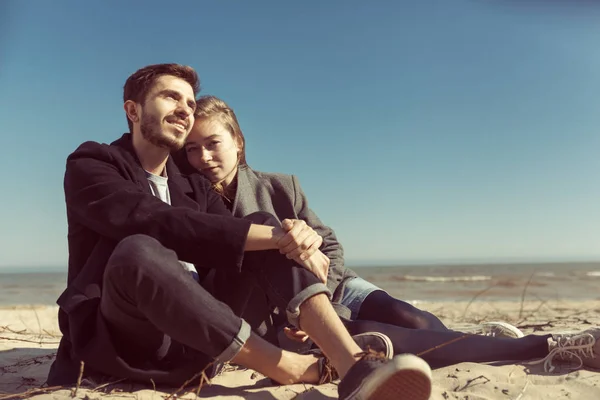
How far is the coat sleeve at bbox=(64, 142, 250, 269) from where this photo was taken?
2033 mm

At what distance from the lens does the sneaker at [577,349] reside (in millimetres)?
2359

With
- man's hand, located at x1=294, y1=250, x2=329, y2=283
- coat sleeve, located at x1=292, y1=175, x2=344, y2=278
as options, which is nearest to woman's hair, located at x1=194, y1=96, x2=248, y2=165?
coat sleeve, located at x1=292, y1=175, x2=344, y2=278

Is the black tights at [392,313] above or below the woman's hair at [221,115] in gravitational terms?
below

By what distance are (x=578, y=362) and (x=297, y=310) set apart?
1.46 metres

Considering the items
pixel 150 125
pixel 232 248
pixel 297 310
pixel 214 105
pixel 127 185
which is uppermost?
pixel 214 105

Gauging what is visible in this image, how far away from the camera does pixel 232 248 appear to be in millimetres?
2037

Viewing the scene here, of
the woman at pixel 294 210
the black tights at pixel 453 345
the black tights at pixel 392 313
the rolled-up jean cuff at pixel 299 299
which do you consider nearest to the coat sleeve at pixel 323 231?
the woman at pixel 294 210

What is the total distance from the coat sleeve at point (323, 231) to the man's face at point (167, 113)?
2.87ft

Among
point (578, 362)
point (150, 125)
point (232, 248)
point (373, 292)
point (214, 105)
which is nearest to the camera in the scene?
point (232, 248)

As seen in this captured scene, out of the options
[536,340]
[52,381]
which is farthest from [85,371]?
[536,340]

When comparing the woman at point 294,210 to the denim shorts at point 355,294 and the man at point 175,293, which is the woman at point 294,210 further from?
the man at point 175,293

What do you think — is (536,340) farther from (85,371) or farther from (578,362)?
(85,371)

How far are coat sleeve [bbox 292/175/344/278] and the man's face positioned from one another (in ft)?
2.87

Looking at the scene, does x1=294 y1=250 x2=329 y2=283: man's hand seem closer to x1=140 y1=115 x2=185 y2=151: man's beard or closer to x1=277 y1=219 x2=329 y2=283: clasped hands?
x1=277 y1=219 x2=329 y2=283: clasped hands
